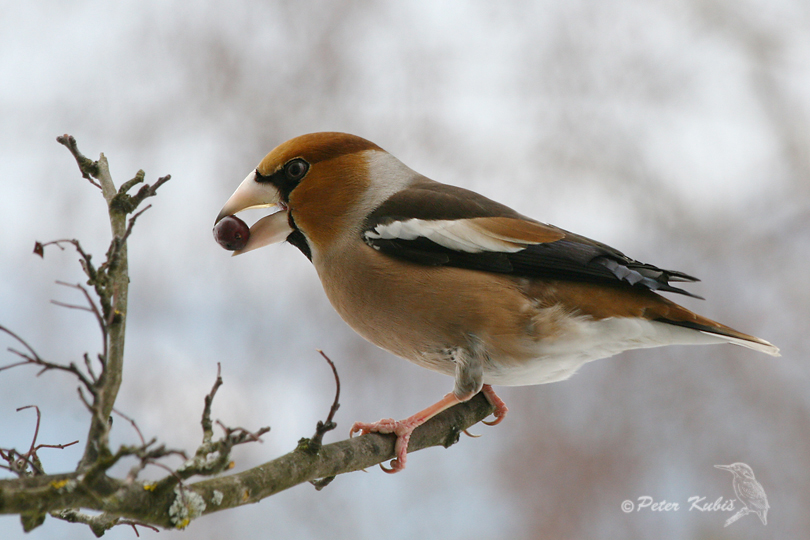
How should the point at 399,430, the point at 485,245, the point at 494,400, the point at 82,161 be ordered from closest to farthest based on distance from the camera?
the point at 82,161, the point at 399,430, the point at 485,245, the point at 494,400

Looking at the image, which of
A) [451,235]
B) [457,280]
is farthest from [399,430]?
[451,235]

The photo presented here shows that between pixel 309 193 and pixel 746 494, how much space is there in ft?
6.19

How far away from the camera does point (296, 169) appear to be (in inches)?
63.0

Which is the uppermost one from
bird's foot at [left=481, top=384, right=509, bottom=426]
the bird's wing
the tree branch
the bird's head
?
the bird's head

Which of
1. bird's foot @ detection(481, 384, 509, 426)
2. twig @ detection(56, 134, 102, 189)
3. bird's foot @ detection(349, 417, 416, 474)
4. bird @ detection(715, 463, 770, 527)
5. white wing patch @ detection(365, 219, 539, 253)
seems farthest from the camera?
bird @ detection(715, 463, 770, 527)

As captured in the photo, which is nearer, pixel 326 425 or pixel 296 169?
pixel 326 425

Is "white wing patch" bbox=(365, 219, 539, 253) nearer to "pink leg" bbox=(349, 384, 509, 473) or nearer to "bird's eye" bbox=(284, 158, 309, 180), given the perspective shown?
"bird's eye" bbox=(284, 158, 309, 180)

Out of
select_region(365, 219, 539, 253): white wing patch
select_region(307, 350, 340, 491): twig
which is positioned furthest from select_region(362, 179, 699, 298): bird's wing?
select_region(307, 350, 340, 491): twig

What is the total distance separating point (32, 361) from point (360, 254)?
85cm

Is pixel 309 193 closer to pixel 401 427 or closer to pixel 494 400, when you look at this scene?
pixel 401 427

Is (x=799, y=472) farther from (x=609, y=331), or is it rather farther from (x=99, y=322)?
(x=99, y=322)

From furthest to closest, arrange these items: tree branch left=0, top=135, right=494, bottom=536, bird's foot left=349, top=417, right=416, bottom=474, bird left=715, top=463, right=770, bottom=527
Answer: bird left=715, top=463, right=770, bottom=527 < bird's foot left=349, top=417, right=416, bottom=474 < tree branch left=0, top=135, right=494, bottom=536

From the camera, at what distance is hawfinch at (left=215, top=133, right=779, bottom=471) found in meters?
1.48

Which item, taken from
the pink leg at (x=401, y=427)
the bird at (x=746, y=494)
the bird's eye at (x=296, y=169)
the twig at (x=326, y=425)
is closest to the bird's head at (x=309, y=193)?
the bird's eye at (x=296, y=169)
